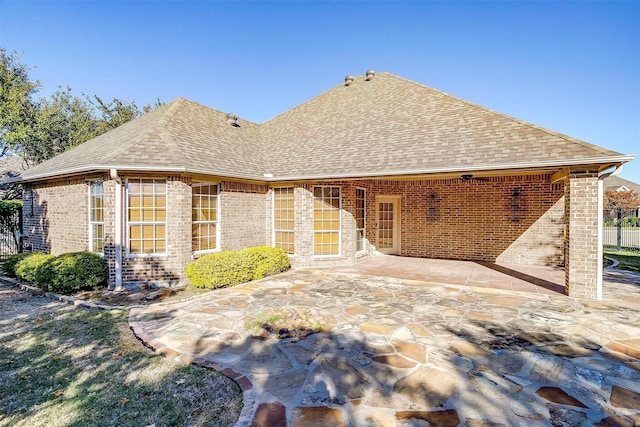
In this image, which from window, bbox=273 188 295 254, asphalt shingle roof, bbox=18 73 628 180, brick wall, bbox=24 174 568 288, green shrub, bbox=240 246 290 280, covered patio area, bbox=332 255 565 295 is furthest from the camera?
window, bbox=273 188 295 254

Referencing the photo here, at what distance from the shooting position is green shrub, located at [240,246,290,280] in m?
8.38

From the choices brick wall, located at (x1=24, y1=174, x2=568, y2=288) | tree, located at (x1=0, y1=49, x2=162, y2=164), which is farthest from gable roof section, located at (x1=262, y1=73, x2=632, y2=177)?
tree, located at (x1=0, y1=49, x2=162, y2=164)

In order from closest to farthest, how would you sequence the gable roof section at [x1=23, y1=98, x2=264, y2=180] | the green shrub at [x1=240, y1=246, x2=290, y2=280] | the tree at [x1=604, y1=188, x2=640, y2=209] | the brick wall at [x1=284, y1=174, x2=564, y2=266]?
the gable roof section at [x1=23, y1=98, x2=264, y2=180] < the green shrub at [x1=240, y1=246, x2=290, y2=280] < the brick wall at [x1=284, y1=174, x2=564, y2=266] < the tree at [x1=604, y1=188, x2=640, y2=209]

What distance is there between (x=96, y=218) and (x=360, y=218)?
329 inches

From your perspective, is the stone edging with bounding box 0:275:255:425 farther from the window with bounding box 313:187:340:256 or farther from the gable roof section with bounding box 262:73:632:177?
the gable roof section with bounding box 262:73:632:177

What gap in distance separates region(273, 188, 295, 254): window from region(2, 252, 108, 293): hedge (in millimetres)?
5003

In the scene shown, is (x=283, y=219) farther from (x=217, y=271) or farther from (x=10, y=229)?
(x=10, y=229)

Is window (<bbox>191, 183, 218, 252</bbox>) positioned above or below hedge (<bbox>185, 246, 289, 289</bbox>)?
above

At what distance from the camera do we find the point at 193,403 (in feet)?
9.75

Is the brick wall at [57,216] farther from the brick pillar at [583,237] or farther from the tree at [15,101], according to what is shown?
the brick pillar at [583,237]

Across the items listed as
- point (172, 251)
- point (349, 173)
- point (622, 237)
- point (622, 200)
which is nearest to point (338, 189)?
point (349, 173)

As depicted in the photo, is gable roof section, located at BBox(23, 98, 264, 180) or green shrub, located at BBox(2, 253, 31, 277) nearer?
gable roof section, located at BBox(23, 98, 264, 180)

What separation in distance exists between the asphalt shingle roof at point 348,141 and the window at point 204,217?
2.51ft

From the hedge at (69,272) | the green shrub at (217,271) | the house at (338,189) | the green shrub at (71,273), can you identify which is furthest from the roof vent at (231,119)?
Answer: the green shrub at (71,273)
